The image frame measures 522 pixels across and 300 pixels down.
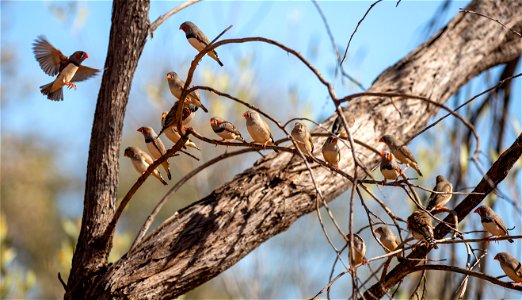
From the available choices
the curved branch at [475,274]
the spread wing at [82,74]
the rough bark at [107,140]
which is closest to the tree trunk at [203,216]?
the rough bark at [107,140]

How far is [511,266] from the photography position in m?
4.10

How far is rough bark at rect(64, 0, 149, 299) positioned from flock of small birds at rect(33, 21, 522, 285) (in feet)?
0.90

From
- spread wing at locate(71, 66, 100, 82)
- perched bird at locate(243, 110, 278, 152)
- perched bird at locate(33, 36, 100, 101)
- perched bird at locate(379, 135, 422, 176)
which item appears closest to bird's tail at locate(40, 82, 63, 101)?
perched bird at locate(33, 36, 100, 101)

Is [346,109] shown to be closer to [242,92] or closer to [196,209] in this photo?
[196,209]

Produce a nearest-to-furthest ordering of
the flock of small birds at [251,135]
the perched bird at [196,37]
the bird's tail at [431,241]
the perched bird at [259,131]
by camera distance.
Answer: the bird's tail at [431,241]
the flock of small birds at [251,135]
the perched bird at [259,131]
the perched bird at [196,37]

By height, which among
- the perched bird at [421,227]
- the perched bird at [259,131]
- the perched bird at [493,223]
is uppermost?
the perched bird at [259,131]

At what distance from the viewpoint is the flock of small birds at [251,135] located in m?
3.88

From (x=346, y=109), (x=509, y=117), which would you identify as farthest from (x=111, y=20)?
(x=509, y=117)

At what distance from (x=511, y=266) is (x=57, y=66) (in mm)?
3111

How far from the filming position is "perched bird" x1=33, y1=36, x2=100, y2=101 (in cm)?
435

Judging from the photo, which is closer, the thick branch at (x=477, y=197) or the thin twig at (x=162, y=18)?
the thick branch at (x=477, y=197)

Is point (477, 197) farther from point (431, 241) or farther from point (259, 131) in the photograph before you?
point (259, 131)

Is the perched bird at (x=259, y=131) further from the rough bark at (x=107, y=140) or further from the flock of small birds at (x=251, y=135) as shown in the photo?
the rough bark at (x=107, y=140)

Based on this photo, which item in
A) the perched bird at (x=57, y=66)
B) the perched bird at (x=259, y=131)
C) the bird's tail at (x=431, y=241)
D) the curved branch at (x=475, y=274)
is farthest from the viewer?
the perched bird at (x=57, y=66)
